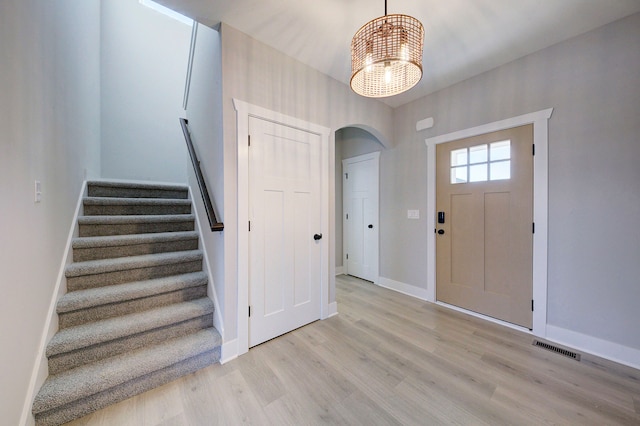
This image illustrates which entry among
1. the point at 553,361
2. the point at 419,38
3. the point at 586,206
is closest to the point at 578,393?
the point at 553,361

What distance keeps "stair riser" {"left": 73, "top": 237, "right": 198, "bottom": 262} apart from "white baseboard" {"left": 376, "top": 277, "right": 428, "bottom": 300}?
2.66m

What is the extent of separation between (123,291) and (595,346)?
3894 millimetres

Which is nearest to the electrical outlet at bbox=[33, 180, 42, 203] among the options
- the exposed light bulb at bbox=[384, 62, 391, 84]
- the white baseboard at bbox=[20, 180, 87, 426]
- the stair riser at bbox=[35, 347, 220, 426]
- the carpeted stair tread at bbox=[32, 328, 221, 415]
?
the white baseboard at bbox=[20, 180, 87, 426]

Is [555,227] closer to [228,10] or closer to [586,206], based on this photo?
[586,206]

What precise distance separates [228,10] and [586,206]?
11.0ft

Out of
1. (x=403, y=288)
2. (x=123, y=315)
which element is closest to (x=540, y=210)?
(x=403, y=288)

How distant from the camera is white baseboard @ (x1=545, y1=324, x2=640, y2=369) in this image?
72.2 inches

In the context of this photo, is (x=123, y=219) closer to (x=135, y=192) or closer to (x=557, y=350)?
(x=135, y=192)

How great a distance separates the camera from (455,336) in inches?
89.1

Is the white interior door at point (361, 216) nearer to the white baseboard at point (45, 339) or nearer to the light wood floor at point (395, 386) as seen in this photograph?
the light wood floor at point (395, 386)

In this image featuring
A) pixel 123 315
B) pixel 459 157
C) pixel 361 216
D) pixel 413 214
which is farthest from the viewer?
pixel 361 216

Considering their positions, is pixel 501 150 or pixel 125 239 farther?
pixel 501 150

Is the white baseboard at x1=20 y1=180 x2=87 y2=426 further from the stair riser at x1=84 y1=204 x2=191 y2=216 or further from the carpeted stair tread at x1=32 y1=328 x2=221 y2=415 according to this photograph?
the stair riser at x1=84 y1=204 x2=191 y2=216

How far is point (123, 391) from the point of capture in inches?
59.7
